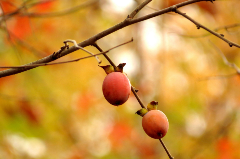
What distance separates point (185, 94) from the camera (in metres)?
4.54

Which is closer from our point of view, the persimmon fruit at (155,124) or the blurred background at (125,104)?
the persimmon fruit at (155,124)

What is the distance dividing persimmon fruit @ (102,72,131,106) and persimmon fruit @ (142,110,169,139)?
0.17 m

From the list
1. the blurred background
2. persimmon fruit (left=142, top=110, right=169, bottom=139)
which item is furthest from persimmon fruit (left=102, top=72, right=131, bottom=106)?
the blurred background

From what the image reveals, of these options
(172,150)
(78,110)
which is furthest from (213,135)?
(78,110)

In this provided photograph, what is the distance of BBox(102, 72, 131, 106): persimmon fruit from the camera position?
3.63 feet

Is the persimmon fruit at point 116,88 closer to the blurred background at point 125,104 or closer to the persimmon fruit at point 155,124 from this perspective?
the persimmon fruit at point 155,124

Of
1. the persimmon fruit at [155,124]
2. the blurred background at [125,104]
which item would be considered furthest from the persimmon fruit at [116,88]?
the blurred background at [125,104]

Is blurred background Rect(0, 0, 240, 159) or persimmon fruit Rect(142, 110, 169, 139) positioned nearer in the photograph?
persimmon fruit Rect(142, 110, 169, 139)

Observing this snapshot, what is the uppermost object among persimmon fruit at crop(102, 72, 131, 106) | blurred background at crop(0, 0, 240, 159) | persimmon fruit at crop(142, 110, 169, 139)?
blurred background at crop(0, 0, 240, 159)

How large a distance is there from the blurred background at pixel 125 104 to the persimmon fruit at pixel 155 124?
1989mm

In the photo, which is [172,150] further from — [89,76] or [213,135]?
[89,76]

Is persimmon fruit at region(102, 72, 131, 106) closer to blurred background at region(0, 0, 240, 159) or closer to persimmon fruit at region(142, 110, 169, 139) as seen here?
persimmon fruit at region(142, 110, 169, 139)

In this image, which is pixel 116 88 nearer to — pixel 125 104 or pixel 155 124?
pixel 155 124

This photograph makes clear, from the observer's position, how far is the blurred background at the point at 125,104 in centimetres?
334
